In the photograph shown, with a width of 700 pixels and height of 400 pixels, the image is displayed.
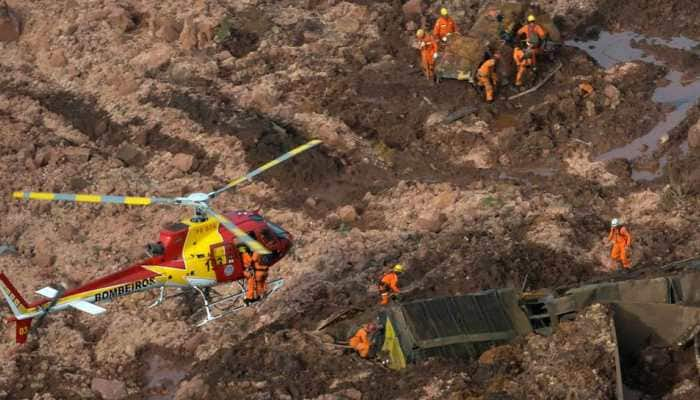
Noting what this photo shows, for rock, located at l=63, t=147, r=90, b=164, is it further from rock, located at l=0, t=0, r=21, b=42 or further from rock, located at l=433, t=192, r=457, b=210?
rock, located at l=433, t=192, r=457, b=210

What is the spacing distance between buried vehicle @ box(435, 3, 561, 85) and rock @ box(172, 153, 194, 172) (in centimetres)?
584

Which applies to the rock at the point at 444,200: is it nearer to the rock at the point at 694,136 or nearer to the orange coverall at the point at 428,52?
the orange coverall at the point at 428,52

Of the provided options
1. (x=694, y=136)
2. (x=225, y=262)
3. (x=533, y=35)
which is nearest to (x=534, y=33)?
(x=533, y=35)

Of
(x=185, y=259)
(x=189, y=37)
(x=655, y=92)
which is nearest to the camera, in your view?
(x=185, y=259)

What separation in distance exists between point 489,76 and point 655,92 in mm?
3652

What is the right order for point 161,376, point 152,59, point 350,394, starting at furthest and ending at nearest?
1. point 152,59
2. point 161,376
3. point 350,394

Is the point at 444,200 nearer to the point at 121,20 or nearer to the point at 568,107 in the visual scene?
the point at 568,107

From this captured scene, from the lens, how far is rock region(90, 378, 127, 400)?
702 inches

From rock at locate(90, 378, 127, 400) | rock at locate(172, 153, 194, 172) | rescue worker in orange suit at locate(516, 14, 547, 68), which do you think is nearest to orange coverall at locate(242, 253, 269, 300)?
rock at locate(90, 378, 127, 400)

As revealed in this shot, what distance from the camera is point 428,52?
80.0 feet

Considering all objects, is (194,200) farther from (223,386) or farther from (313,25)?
(313,25)

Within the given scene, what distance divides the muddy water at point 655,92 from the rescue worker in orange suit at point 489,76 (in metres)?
2.78

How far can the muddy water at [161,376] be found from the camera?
1792 cm

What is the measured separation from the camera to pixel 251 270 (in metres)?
18.1
